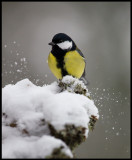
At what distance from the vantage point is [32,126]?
1.21 meters

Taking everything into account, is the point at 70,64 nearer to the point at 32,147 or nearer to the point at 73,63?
the point at 73,63

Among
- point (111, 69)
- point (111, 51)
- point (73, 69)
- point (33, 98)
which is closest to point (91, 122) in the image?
point (33, 98)

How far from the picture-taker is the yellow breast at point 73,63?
8.76ft

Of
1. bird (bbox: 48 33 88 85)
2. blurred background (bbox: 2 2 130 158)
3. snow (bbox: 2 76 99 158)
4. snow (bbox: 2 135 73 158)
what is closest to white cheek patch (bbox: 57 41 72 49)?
bird (bbox: 48 33 88 85)

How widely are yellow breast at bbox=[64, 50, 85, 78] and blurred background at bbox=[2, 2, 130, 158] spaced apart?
229 centimetres

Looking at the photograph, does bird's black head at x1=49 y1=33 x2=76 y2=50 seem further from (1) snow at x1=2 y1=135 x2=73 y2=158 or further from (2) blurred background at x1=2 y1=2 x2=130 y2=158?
(2) blurred background at x1=2 y1=2 x2=130 y2=158

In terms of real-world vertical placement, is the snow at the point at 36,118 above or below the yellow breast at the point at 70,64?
below

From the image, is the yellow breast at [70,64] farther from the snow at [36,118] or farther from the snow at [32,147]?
the snow at [32,147]

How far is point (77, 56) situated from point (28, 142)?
1719mm

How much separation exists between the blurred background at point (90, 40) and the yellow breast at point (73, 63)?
7.50 feet

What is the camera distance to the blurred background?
5234 mm

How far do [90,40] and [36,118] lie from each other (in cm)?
579

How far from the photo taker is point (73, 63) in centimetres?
270

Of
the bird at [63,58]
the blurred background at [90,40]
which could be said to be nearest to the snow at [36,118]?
the bird at [63,58]
